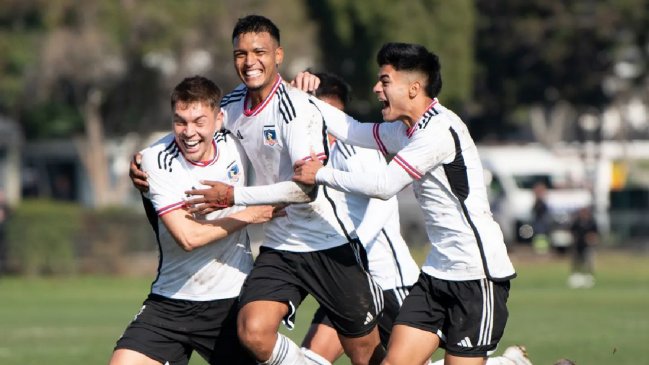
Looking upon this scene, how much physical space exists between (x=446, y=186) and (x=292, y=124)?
1052 millimetres

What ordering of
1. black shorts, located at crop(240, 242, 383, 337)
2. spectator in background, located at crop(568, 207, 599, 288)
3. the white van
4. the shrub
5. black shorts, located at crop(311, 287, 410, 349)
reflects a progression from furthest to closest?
the white van
spectator in background, located at crop(568, 207, 599, 288)
the shrub
black shorts, located at crop(311, 287, 410, 349)
black shorts, located at crop(240, 242, 383, 337)

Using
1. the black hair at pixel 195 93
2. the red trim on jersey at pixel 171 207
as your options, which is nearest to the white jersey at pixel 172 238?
the red trim on jersey at pixel 171 207

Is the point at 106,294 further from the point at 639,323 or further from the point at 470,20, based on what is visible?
the point at 470,20

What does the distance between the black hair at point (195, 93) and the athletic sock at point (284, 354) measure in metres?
1.55

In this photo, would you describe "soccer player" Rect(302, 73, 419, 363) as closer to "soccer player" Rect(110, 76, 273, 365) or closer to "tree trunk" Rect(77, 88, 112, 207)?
"soccer player" Rect(110, 76, 273, 365)

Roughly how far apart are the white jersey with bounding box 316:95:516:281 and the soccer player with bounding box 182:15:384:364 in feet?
1.29

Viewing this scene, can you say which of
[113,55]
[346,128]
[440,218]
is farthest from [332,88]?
[113,55]

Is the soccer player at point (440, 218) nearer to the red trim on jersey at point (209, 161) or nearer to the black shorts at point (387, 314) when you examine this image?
the red trim on jersey at point (209, 161)

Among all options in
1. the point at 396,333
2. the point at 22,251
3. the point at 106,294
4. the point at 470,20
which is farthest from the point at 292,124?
the point at 470,20

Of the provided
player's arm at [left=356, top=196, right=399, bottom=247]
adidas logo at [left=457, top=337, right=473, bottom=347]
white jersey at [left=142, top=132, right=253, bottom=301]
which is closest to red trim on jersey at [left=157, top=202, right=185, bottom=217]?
white jersey at [left=142, top=132, right=253, bottom=301]

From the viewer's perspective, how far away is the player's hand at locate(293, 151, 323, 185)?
898 cm

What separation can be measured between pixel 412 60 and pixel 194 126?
1.42 m

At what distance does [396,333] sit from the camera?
354 inches

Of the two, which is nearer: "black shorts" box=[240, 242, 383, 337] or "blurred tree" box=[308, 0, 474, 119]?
"black shorts" box=[240, 242, 383, 337]
